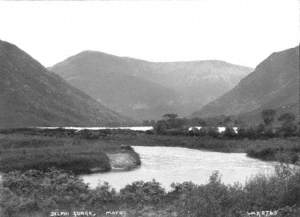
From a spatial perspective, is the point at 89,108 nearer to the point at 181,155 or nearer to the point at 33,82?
the point at 33,82

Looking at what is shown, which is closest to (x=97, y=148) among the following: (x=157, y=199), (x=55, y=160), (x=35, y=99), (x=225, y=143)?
(x=55, y=160)

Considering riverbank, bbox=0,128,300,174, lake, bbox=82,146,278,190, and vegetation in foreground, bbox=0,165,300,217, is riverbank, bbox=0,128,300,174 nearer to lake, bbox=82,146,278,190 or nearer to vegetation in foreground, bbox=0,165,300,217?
lake, bbox=82,146,278,190

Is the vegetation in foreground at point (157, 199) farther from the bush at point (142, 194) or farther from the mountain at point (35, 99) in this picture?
the mountain at point (35, 99)

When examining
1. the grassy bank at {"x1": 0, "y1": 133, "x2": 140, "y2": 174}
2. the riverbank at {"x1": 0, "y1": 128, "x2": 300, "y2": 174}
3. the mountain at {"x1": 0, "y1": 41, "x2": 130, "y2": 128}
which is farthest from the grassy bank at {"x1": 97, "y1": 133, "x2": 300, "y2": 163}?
the mountain at {"x1": 0, "y1": 41, "x2": 130, "y2": 128}

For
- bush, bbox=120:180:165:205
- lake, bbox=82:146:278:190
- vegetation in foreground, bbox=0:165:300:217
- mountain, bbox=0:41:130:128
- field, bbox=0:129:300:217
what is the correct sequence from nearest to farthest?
vegetation in foreground, bbox=0:165:300:217 < field, bbox=0:129:300:217 < bush, bbox=120:180:165:205 < lake, bbox=82:146:278:190 < mountain, bbox=0:41:130:128

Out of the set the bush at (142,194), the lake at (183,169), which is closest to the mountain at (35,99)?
the lake at (183,169)

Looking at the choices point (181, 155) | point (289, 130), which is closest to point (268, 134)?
point (289, 130)
